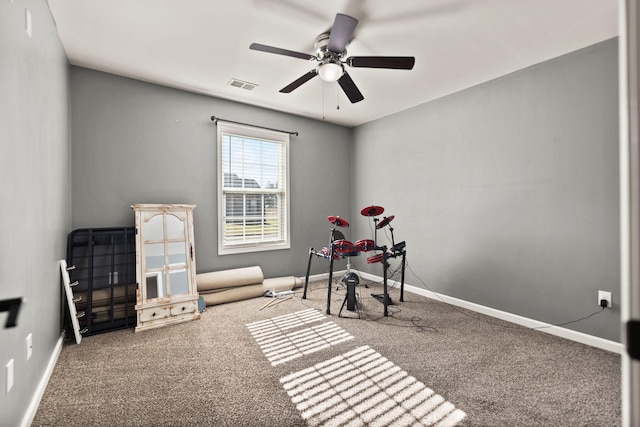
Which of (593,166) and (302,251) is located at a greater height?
(593,166)

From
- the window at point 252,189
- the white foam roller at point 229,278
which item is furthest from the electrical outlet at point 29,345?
the window at point 252,189

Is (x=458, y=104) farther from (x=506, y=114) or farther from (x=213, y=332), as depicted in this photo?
(x=213, y=332)

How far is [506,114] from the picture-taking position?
321 centimetres

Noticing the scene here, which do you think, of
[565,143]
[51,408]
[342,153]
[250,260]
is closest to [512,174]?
[565,143]

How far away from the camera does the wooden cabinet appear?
119 inches

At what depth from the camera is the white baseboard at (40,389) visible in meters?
1.64

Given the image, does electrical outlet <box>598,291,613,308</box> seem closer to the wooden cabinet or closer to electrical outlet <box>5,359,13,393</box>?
the wooden cabinet

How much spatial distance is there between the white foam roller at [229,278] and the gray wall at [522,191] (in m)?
2.20

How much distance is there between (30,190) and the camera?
1.79 m

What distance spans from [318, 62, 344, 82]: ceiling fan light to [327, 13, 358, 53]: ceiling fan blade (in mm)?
120

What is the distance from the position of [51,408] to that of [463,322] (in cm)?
348

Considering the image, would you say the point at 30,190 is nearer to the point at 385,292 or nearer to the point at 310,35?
the point at 310,35

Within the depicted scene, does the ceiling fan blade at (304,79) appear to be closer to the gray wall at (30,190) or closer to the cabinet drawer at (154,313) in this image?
the gray wall at (30,190)

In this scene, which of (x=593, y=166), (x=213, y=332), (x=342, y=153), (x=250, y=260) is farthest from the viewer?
(x=342, y=153)
